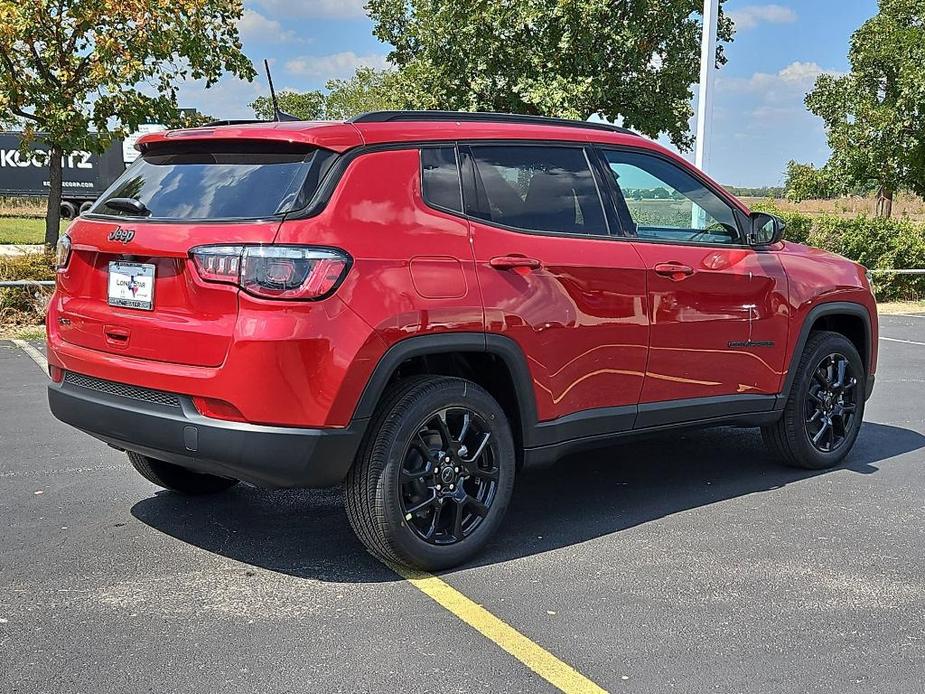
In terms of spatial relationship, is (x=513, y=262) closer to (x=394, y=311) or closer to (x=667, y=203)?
(x=394, y=311)

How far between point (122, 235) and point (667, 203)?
2.72 m

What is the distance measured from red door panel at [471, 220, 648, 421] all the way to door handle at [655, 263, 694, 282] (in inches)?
6.0

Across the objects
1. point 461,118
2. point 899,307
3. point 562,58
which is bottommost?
point 899,307

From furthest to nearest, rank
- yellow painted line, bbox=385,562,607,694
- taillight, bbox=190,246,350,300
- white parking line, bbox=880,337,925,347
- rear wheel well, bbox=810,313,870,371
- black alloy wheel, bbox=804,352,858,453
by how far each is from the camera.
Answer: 1. white parking line, bbox=880,337,925,347
2. rear wheel well, bbox=810,313,870,371
3. black alloy wheel, bbox=804,352,858,453
4. taillight, bbox=190,246,350,300
5. yellow painted line, bbox=385,562,607,694

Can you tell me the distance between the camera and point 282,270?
3.78m

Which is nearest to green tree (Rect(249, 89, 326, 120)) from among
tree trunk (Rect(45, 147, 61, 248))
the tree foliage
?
the tree foliage

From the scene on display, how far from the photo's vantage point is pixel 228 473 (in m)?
3.98

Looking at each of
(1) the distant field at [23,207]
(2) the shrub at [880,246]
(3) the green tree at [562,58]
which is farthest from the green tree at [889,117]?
(1) the distant field at [23,207]

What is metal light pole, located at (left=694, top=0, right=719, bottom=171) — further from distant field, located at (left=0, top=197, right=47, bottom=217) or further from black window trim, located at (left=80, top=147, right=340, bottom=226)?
distant field, located at (left=0, top=197, right=47, bottom=217)

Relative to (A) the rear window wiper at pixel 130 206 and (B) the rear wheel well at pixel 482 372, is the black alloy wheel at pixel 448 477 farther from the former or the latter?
(A) the rear window wiper at pixel 130 206

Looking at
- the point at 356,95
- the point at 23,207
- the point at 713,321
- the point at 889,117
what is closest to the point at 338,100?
the point at 356,95

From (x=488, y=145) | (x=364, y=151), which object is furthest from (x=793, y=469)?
(x=364, y=151)

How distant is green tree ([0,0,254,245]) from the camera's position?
13.6 metres

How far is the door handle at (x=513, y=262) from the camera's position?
14.3ft
